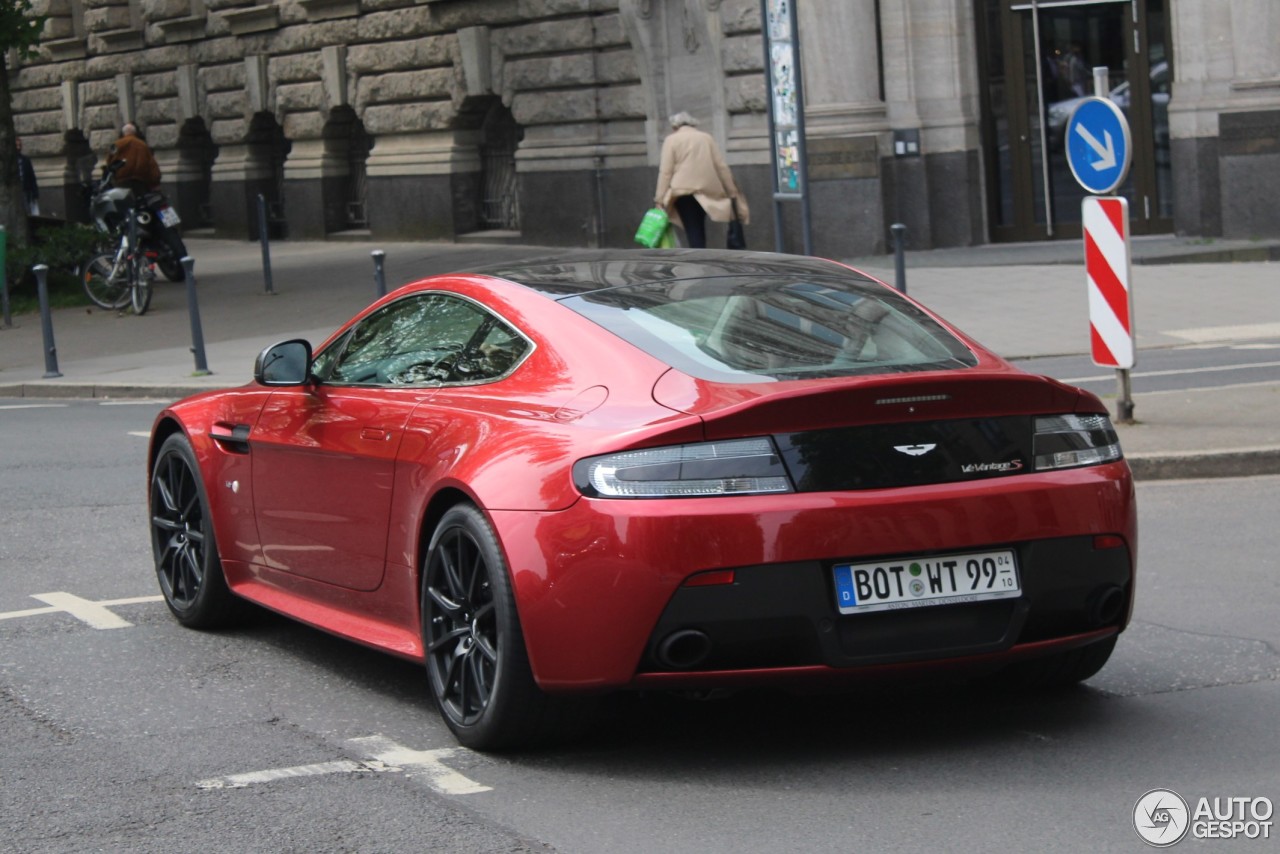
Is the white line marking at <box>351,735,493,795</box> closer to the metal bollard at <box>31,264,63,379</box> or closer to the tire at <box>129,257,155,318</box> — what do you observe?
the metal bollard at <box>31,264,63,379</box>

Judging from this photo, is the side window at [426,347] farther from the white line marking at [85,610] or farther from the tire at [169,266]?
the tire at [169,266]

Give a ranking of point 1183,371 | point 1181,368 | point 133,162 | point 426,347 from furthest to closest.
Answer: point 133,162 < point 1181,368 < point 1183,371 < point 426,347

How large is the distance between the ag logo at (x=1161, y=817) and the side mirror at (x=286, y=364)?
3.09 metres

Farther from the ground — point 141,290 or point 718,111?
point 718,111

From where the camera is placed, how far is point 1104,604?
17.8 feet

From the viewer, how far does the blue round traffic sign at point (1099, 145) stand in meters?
11.1

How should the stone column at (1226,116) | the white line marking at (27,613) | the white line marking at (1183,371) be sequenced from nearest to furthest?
the white line marking at (27,613), the white line marking at (1183,371), the stone column at (1226,116)

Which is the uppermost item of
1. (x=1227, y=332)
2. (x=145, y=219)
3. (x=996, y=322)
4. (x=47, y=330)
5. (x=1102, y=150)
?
(x=145, y=219)

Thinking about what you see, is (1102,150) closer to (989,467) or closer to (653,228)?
(989,467)

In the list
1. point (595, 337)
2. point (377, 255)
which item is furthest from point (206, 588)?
point (377, 255)

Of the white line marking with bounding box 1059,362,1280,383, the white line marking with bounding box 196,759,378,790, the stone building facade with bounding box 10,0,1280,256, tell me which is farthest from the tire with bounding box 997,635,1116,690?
the stone building facade with bounding box 10,0,1280,256

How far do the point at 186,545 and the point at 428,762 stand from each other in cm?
239

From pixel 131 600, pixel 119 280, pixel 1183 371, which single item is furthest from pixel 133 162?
pixel 131 600

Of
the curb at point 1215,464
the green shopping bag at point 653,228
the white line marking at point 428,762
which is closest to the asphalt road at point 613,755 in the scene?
the white line marking at point 428,762
